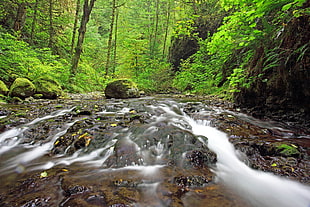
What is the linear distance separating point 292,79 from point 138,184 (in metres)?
3.42

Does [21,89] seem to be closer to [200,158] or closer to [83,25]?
[83,25]

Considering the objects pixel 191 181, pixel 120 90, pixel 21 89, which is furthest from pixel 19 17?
pixel 191 181

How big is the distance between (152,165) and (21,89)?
21.4 feet

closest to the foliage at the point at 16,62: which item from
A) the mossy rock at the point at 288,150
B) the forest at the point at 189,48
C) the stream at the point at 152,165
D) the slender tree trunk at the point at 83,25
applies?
the forest at the point at 189,48

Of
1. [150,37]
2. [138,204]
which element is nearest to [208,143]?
[138,204]

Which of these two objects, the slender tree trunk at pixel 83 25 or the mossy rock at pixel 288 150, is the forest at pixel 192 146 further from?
the slender tree trunk at pixel 83 25

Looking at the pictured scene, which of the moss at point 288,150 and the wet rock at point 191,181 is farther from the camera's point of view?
the moss at point 288,150

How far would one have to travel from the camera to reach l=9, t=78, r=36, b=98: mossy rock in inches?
234

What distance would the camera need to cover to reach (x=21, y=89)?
6.09m

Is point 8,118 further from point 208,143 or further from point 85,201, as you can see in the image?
point 208,143

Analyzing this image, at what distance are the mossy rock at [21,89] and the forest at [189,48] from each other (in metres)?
0.59

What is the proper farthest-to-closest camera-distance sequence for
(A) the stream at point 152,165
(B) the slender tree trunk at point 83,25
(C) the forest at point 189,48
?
(B) the slender tree trunk at point 83,25
(C) the forest at point 189,48
(A) the stream at point 152,165

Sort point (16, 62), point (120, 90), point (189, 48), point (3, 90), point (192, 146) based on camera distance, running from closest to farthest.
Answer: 1. point (192, 146)
2. point (3, 90)
3. point (16, 62)
4. point (120, 90)
5. point (189, 48)

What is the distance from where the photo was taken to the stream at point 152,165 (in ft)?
5.23
